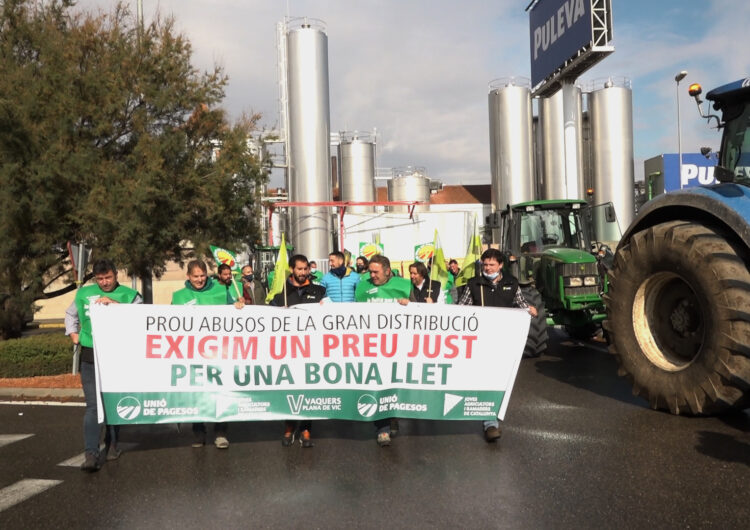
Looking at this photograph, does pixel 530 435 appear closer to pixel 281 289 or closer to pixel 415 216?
pixel 281 289

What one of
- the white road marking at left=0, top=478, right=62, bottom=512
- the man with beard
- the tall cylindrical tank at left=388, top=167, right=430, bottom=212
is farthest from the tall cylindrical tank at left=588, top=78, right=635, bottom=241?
the white road marking at left=0, top=478, right=62, bottom=512

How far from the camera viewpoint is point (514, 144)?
35656 mm

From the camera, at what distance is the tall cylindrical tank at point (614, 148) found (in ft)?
119

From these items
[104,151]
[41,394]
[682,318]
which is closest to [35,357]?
[41,394]

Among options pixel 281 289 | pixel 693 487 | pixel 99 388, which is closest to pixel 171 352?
pixel 99 388

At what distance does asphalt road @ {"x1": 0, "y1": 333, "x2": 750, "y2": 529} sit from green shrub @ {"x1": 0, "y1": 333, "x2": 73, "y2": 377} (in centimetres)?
343

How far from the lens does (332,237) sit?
33.7 m

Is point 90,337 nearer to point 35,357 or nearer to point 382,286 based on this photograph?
point 382,286

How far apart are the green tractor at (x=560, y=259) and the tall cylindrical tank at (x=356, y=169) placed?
89.2 ft

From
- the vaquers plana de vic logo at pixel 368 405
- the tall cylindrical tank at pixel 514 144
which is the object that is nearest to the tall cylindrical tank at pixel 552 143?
the tall cylindrical tank at pixel 514 144

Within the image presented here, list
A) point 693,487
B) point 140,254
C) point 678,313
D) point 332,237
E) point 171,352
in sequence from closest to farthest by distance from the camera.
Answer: point 693,487 → point 171,352 → point 678,313 → point 140,254 → point 332,237

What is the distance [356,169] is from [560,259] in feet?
95.4

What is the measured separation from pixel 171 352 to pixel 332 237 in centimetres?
2809

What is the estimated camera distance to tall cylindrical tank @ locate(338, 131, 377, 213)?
38812 millimetres
